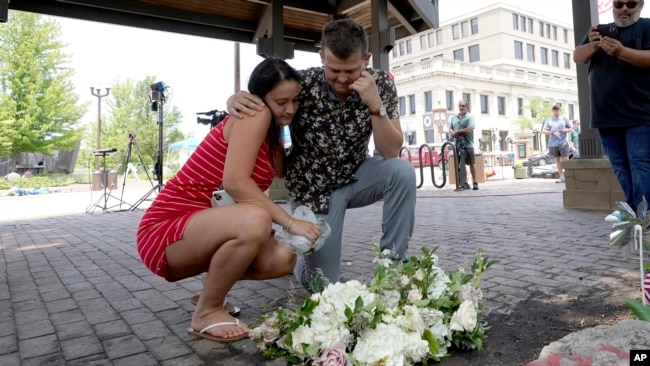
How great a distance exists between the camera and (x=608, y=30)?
3258mm

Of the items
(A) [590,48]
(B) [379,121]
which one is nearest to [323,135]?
(B) [379,121]

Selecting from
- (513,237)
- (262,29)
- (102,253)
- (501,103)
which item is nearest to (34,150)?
(262,29)

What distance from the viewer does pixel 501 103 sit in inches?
1779

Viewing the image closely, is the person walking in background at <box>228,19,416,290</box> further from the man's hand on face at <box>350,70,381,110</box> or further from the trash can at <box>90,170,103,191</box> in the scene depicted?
the trash can at <box>90,170,103,191</box>

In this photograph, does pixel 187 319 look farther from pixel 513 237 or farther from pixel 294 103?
pixel 513 237

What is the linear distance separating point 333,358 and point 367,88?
120 cm

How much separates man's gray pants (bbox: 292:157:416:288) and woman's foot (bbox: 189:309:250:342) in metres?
0.52

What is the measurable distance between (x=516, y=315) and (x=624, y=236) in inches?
22.3

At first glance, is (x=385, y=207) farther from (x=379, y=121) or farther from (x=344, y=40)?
(x=344, y=40)

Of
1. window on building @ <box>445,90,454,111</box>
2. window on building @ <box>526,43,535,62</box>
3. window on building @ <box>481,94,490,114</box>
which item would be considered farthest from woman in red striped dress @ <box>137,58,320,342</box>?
window on building @ <box>526,43,535,62</box>

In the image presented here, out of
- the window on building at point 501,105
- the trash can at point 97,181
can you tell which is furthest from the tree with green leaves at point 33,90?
the window on building at point 501,105

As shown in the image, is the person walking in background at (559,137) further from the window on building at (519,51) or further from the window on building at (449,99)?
the window on building at (519,51)

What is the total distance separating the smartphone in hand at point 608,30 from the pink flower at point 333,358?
307cm

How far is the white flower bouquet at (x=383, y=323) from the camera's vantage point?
1.50m
